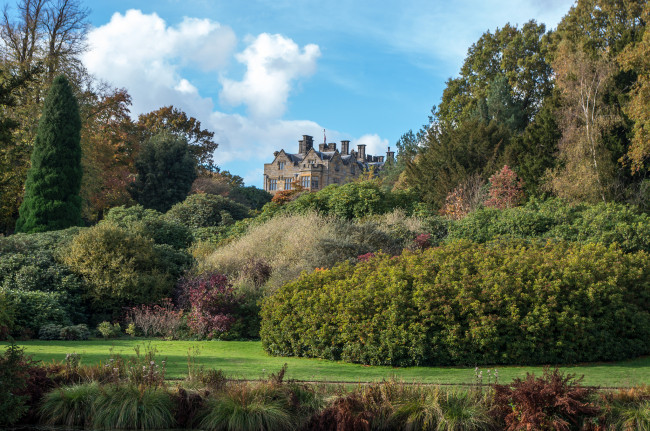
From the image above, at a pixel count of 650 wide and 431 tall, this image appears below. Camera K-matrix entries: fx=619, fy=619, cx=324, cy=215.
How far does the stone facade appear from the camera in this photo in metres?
76.1

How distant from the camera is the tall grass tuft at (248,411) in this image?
7.23m

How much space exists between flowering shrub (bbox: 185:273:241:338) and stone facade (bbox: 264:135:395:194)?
58.6m

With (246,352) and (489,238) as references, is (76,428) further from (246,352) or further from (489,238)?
(489,238)

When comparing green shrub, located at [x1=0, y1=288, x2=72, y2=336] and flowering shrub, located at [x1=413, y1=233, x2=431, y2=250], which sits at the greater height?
flowering shrub, located at [x1=413, y1=233, x2=431, y2=250]

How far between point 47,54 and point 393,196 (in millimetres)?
20091

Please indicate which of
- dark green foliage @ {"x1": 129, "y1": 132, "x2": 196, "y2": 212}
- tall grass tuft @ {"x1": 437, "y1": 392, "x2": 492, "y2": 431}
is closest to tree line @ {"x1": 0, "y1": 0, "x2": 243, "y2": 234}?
dark green foliage @ {"x1": 129, "y1": 132, "x2": 196, "y2": 212}

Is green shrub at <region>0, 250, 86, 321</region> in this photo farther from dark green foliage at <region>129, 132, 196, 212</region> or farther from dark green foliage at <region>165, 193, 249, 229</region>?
dark green foliage at <region>129, 132, 196, 212</region>

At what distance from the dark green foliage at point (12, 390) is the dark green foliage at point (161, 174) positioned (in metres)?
33.1

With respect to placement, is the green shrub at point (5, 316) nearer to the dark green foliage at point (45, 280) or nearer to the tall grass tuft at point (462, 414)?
the dark green foliage at point (45, 280)

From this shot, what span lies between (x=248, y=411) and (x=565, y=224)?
38.7 feet

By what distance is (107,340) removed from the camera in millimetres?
13617

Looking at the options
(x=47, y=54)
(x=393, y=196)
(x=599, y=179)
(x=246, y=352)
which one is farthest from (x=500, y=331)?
(x=47, y=54)

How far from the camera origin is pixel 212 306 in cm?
1468

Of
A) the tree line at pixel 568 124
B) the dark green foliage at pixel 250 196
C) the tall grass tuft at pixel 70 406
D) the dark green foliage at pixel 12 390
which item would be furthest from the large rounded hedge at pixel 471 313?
the dark green foliage at pixel 250 196
